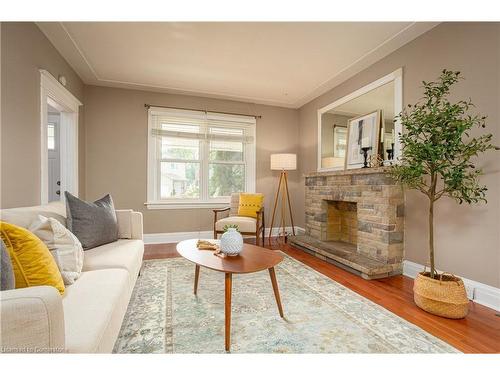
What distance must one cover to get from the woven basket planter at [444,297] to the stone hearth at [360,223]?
1.96ft

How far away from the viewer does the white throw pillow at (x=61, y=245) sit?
135cm

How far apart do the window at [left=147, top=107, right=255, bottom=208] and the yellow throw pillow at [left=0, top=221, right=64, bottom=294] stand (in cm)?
301

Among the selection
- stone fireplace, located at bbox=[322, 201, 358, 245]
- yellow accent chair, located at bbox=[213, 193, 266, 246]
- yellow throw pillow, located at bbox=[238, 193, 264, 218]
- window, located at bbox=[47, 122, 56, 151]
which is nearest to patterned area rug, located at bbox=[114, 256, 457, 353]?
yellow accent chair, located at bbox=[213, 193, 266, 246]

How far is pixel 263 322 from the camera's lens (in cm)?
172

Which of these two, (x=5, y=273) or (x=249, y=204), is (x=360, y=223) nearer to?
(x=249, y=204)

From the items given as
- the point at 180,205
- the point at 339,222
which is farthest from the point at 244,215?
the point at 339,222

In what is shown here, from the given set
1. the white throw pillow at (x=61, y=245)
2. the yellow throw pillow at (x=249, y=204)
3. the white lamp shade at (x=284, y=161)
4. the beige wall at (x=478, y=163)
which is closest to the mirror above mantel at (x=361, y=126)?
the beige wall at (x=478, y=163)

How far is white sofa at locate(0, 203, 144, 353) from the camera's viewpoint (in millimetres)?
707

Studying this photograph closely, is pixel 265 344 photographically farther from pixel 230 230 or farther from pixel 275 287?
pixel 230 230

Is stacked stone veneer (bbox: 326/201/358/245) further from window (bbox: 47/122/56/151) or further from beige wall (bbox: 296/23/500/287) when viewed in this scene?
window (bbox: 47/122/56/151)

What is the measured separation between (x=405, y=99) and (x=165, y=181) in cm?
370

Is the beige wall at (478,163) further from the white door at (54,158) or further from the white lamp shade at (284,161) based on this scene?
the white door at (54,158)

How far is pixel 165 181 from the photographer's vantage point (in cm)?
421

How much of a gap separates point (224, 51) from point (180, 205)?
100.0 inches
